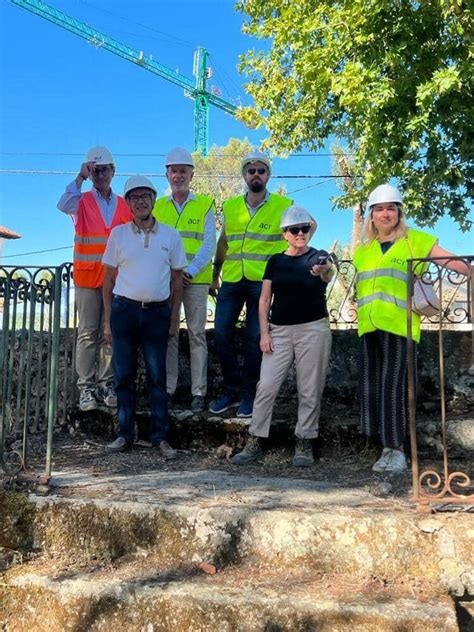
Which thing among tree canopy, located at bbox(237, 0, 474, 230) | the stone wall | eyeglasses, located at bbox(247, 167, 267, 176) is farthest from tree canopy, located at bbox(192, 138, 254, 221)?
eyeglasses, located at bbox(247, 167, 267, 176)

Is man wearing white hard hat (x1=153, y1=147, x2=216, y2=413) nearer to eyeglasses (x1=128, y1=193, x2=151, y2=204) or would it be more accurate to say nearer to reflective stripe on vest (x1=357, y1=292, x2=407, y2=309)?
eyeglasses (x1=128, y1=193, x2=151, y2=204)

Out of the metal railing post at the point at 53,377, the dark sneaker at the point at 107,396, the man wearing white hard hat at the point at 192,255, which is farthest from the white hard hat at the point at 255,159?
the dark sneaker at the point at 107,396

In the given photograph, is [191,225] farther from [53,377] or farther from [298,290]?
[53,377]

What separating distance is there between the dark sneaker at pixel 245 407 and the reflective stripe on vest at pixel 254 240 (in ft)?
3.11

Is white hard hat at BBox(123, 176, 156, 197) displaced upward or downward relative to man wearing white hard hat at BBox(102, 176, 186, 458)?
upward

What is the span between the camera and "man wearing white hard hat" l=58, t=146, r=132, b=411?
4656mm

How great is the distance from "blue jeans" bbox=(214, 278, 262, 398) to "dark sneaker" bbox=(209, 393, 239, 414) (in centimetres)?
5

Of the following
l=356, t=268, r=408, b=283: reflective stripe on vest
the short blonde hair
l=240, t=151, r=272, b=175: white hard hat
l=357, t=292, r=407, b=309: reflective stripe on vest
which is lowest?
l=357, t=292, r=407, b=309: reflective stripe on vest

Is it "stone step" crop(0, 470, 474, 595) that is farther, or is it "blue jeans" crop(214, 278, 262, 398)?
"blue jeans" crop(214, 278, 262, 398)

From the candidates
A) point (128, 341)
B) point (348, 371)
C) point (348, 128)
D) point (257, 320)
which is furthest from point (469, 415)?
point (348, 128)

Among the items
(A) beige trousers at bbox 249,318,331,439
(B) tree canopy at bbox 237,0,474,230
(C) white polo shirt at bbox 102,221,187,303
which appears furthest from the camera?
(B) tree canopy at bbox 237,0,474,230

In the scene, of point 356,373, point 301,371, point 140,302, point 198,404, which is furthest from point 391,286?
point 198,404

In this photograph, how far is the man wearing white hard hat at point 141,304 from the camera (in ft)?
13.5

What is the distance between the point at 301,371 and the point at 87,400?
182 cm
